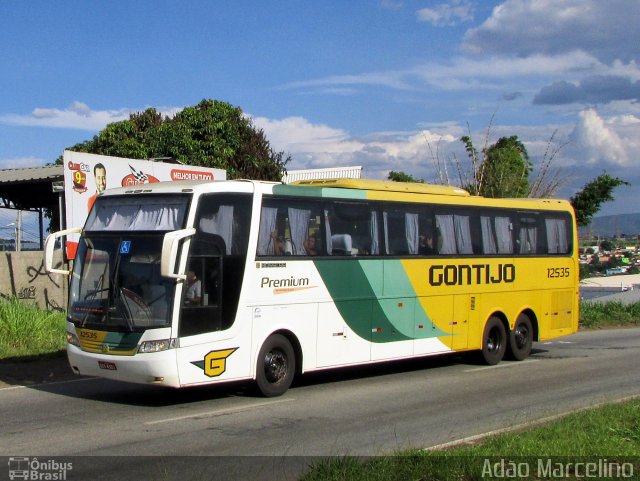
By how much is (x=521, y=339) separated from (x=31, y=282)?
1193 centimetres

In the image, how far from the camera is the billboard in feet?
68.8

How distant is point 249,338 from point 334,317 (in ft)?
6.43

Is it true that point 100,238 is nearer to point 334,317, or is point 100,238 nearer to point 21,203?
point 334,317

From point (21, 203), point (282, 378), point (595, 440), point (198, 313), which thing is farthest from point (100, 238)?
point (21, 203)

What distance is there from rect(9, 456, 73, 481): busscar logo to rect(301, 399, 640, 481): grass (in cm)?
241

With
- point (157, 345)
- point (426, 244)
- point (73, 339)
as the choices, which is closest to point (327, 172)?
point (426, 244)

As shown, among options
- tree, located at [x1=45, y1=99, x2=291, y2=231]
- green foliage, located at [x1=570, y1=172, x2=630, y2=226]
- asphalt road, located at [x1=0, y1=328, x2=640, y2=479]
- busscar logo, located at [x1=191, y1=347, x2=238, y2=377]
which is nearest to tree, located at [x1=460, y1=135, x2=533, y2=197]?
green foliage, located at [x1=570, y1=172, x2=630, y2=226]

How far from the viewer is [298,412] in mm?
11672

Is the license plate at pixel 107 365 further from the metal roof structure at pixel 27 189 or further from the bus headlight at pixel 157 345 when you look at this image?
the metal roof structure at pixel 27 189

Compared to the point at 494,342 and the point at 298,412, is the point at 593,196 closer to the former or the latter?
the point at 494,342

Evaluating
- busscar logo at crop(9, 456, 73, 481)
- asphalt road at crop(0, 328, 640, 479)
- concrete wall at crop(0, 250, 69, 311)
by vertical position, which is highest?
concrete wall at crop(0, 250, 69, 311)

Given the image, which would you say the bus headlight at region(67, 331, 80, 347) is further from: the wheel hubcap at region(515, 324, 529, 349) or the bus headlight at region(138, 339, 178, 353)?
the wheel hubcap at region(515, 324, 529, 349)

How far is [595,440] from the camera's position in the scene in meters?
8.69

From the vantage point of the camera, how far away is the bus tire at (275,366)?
494 inches
